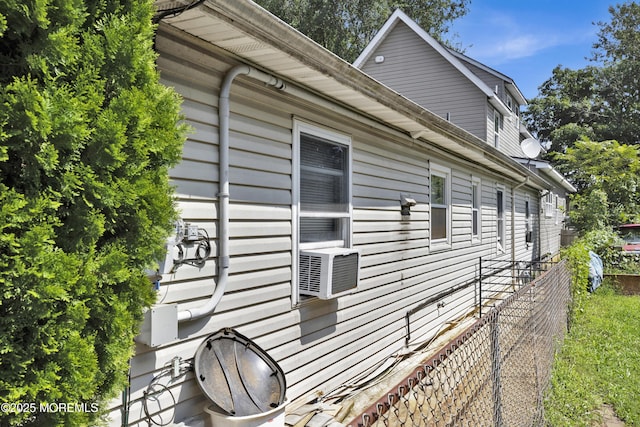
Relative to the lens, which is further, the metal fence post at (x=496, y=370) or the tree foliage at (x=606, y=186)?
the tree foliage at (x=606, y=186)

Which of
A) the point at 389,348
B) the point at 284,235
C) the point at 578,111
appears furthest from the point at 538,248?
the point at 578,111

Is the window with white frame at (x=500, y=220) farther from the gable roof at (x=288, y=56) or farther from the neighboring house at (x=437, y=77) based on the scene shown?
the gable roof at (x=288, y=56)

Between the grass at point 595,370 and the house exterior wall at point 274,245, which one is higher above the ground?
the house exterior wall at point 274,245

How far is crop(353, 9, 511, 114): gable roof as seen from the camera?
46.4 ft

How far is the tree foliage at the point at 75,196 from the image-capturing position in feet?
4.67

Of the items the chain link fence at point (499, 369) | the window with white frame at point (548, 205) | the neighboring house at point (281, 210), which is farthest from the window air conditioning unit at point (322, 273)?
the window with white frame at point (548, 205)

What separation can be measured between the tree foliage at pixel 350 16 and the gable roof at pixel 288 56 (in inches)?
739

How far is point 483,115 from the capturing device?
46.8 ft

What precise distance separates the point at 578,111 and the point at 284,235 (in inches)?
1547

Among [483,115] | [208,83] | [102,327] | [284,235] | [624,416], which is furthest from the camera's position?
[483,115]

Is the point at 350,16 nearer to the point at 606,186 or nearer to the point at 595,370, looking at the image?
the point at 606,186

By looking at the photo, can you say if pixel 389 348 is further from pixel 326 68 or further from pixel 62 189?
pixel 62 189

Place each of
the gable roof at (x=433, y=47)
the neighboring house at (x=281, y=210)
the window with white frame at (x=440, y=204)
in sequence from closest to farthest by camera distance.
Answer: the neighboring house at (x=281, y=210)
the window with white frame at (x=440, y=204)
the gable roof at (x=433, y=47)

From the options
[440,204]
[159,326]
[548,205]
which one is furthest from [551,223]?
[159,326]
